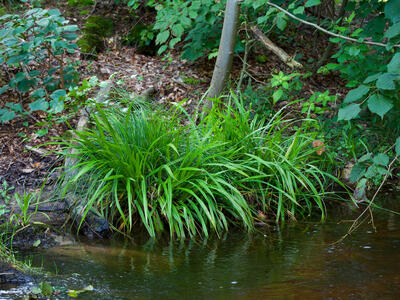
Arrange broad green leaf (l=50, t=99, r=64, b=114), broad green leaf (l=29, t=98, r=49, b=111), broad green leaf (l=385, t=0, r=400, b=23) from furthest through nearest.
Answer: broad green leaf (l=29, t=98, r=49, b=111) < broad green leaf (l=50, t=99, r=64, b=114) < broad green leaf (l=385, t=0, r=400, b=23)

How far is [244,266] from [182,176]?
96 cm

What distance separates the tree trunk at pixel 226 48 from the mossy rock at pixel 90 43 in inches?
79.2

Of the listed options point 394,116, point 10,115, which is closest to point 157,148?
point 10,115

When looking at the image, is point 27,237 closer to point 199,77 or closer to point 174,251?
point 174,251

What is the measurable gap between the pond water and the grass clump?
246 mm

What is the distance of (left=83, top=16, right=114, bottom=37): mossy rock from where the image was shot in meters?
7.02

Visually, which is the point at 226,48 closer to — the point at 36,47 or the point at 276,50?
the point at 276,50

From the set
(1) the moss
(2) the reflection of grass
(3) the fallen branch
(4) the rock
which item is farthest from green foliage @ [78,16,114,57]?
(4) the rock

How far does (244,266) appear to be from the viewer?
3232mm

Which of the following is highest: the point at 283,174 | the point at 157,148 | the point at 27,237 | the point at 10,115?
the point at 10,115

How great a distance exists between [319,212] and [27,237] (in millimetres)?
2446

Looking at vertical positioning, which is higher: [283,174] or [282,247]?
[283,174]

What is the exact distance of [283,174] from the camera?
410cm

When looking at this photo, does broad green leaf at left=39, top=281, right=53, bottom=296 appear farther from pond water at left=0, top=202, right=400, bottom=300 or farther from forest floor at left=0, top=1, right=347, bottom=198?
forest floor at left=0, top=1, right=347, bottom=198
